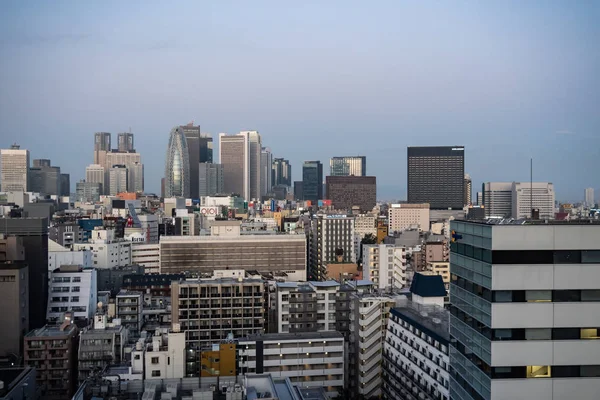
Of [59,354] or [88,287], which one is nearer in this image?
[59,354]

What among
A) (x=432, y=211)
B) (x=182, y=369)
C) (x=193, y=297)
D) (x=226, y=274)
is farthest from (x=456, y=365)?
(x=432, y=211)

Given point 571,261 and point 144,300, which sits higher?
point 571,261

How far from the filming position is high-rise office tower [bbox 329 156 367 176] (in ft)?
493

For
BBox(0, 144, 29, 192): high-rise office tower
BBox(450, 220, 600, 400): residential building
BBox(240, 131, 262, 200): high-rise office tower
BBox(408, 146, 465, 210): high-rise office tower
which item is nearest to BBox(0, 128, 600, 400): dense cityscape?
BBox(450, 220, 600, 400): residential building

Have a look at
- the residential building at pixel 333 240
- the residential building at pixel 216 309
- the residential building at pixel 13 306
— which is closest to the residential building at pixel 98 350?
the residential building at pixel 216 309

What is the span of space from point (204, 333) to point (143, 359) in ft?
17.1

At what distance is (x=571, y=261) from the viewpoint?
10.7 metres

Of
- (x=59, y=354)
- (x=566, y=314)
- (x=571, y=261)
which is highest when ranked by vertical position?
(x=571, y=261)

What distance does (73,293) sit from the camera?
28000mm

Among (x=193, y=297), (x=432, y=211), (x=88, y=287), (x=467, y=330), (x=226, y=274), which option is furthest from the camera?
(x=432, y=211)

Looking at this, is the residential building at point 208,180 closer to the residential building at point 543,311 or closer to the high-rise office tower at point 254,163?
the high-rise office tower at point 254,163

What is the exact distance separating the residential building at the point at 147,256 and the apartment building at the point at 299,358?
2591 centimetres

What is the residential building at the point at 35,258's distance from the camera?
26.3 metres

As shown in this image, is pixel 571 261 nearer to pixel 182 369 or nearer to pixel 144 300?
pixel 182 369
